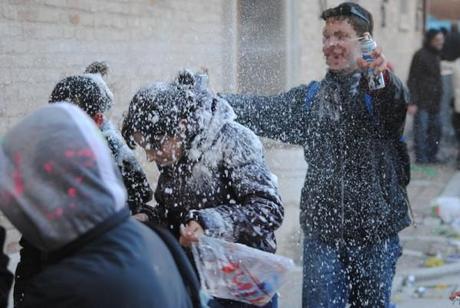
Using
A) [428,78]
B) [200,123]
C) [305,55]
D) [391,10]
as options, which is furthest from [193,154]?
[391,10]

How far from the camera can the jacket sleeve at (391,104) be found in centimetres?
341

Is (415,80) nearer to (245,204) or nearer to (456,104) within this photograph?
(456,104)

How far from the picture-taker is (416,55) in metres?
13.0

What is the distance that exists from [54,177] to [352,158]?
204 cm

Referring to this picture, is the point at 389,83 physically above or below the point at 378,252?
above

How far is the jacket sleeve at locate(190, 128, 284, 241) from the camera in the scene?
8.95 ft

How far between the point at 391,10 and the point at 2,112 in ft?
37.7

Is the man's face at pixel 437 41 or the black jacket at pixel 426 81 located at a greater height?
the man's face at pixel 437 41

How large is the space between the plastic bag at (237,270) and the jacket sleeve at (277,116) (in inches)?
39.6

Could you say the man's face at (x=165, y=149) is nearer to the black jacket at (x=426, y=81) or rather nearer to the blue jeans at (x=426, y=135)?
the blue jeans at (x=426, y=135)

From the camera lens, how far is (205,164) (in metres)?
2.80

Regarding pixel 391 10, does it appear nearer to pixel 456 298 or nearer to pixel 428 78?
pixel 428 78

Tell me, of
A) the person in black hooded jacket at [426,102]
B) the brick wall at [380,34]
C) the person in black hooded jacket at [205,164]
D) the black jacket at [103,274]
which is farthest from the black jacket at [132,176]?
→ the person in black hooded jacket at [426,102]

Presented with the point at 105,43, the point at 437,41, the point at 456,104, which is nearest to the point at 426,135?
the point at 456,104
